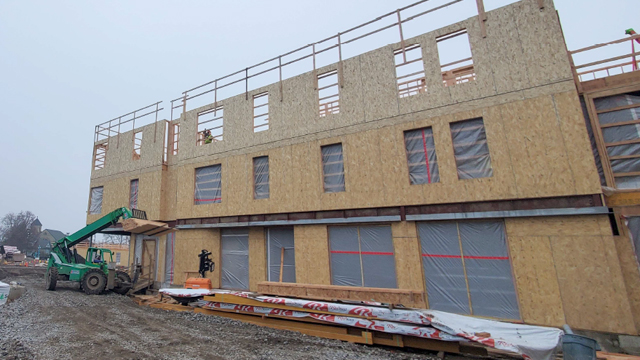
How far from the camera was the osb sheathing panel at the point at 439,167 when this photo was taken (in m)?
8.80

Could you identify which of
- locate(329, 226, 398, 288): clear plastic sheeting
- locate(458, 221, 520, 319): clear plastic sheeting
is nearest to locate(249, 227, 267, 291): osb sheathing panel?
locate(329, 226, 398, 288): clear plastic sheeting

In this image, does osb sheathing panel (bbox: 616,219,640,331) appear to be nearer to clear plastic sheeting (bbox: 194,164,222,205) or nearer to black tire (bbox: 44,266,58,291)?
clear plastic sheeting (bbox: 194,164,222,205)

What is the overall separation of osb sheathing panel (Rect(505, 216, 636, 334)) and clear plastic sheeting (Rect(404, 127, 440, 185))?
2.98 m

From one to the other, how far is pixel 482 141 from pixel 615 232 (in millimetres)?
4368

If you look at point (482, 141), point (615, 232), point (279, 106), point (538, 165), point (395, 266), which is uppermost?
point (279, 106)

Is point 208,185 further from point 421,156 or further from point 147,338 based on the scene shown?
point 421,156

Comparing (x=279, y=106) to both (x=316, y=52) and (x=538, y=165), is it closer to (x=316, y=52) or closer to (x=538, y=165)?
(x=316, y=52)

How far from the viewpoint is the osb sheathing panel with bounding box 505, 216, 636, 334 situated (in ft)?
25.4

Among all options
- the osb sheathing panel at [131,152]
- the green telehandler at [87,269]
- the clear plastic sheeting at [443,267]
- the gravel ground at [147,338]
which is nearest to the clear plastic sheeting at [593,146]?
the clear plastic sheeting at [443,267]

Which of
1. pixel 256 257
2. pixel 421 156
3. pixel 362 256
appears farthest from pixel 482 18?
pixel 256 257

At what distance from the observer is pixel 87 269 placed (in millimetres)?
14484

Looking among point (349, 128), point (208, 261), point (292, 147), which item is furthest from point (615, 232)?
point (208, 261)

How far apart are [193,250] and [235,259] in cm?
281

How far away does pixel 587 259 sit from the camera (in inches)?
320
